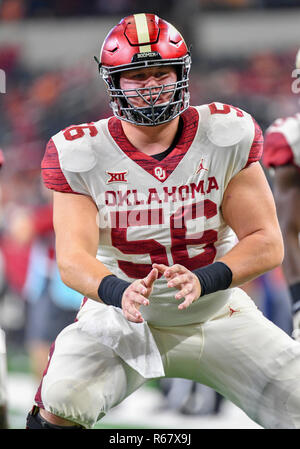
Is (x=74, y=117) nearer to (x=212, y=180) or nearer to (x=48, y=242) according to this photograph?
(x=48, y=242)

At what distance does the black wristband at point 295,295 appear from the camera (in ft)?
9.23

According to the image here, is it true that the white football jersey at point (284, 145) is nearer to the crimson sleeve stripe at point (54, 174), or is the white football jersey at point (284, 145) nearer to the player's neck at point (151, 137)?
the player's neck at point (151, 137)

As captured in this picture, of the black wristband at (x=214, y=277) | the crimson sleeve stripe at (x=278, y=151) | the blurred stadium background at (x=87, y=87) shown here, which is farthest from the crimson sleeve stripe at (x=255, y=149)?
→ the blurred stadium background at (x=87, y=87)

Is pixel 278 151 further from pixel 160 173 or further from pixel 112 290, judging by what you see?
pixel 112 290

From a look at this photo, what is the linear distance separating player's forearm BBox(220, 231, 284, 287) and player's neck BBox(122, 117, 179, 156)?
348mm

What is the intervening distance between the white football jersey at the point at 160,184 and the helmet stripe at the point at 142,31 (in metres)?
0.25

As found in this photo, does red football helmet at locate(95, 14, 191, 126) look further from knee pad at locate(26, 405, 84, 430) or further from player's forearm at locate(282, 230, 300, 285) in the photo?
player's forearm at locate(282, 230, 300, 285)

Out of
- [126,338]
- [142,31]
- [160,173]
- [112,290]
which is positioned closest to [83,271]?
[112,290]

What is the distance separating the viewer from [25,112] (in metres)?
8.81

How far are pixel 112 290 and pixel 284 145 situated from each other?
121 cm

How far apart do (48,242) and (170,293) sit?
239 cm

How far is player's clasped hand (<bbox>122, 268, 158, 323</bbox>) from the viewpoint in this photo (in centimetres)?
192

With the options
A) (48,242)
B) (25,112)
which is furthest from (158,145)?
(25,112)

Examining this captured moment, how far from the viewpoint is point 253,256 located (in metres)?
2.11
